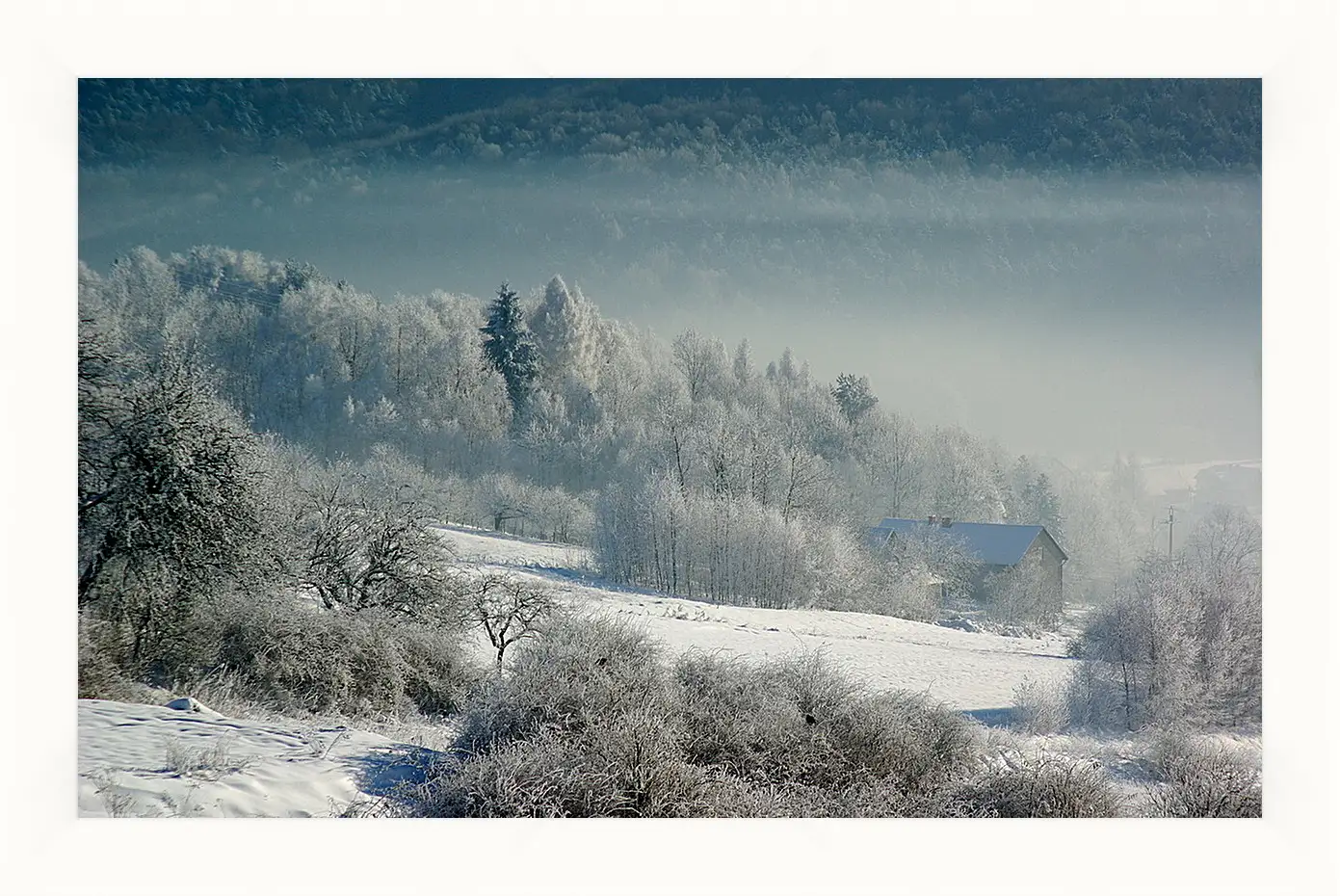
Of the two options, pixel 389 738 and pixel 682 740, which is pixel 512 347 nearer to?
pixel 389 738

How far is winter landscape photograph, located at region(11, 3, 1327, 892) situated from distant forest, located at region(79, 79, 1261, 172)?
0.8 inches

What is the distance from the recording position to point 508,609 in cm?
474

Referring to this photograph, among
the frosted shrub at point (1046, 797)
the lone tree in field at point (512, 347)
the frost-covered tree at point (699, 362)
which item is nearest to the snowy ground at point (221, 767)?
the lone tree in field at point (512, 347)

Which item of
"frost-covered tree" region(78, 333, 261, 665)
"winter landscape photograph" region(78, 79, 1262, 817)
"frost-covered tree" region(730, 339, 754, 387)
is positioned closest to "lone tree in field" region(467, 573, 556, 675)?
"winter landscape photograph" region(78, 79, 1262, 817)

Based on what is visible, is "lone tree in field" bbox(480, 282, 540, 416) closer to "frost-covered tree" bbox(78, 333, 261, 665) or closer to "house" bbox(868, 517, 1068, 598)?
"frost-covered tree" bbox(78, 333, 261, 665)

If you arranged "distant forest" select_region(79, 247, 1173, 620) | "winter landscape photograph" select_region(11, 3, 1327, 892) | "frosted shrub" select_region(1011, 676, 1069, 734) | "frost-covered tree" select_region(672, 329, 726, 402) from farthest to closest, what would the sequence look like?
"frost-covered tree" select_region(672, 329, 726, 402), "distant forest" select_region(79, 247, 1173, 620), "frosted shrub" select_region(1011, 676, 1069, 734), "winter landscape photograph" select_region(11, 3, 1327, 892)

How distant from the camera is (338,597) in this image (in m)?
4.90

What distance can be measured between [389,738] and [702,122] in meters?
3.48

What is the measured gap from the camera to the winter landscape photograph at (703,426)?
432 cm

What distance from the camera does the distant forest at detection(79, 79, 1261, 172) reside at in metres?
4.33

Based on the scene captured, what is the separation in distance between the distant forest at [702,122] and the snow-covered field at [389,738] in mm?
2171

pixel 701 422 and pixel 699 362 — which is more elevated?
pixel 699 362

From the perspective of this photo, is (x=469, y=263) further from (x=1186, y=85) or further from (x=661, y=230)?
(x=1186, y=85)

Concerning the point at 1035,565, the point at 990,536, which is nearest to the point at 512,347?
the point at 990,536
